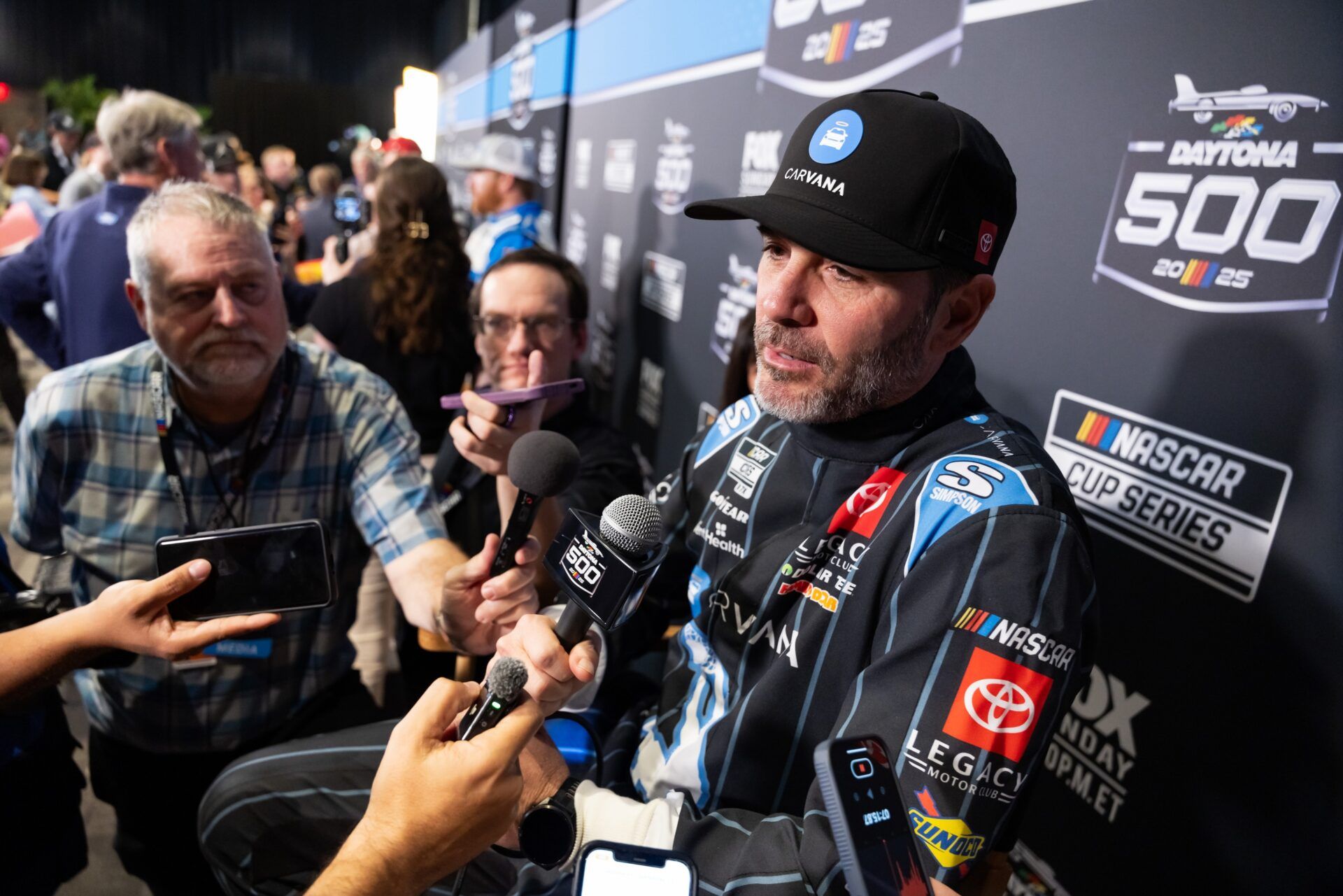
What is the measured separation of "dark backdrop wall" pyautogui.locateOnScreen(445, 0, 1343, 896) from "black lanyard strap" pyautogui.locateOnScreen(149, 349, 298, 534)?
1.41 meters

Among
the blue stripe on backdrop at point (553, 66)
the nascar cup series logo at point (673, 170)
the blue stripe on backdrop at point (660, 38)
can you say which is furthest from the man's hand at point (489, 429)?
the blue stripe on backdrop at point (553, 66)

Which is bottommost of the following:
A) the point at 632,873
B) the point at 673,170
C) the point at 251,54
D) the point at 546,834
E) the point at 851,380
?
the point at 546,834

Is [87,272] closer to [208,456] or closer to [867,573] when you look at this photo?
[208,456]

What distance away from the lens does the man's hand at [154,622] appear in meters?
1.17

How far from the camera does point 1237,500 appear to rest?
110cm

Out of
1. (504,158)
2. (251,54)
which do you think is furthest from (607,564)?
(251,54)

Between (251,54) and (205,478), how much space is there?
19.0 metres

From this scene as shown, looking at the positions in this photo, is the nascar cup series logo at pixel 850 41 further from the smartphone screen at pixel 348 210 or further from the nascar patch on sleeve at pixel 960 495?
the smartphone screen at pixel 348 210

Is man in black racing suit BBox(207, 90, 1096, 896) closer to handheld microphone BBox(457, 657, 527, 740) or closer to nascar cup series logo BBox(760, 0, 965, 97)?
handheld microphone BBox(457, 657, 527, 740)

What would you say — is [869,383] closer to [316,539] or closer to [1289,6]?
[1289,6]

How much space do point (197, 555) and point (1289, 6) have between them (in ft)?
5.51

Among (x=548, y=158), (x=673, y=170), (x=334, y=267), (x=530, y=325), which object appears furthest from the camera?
(x=548, y=158)

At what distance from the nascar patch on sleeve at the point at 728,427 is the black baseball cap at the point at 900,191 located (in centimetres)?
40

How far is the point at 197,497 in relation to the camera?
156 centimetres
